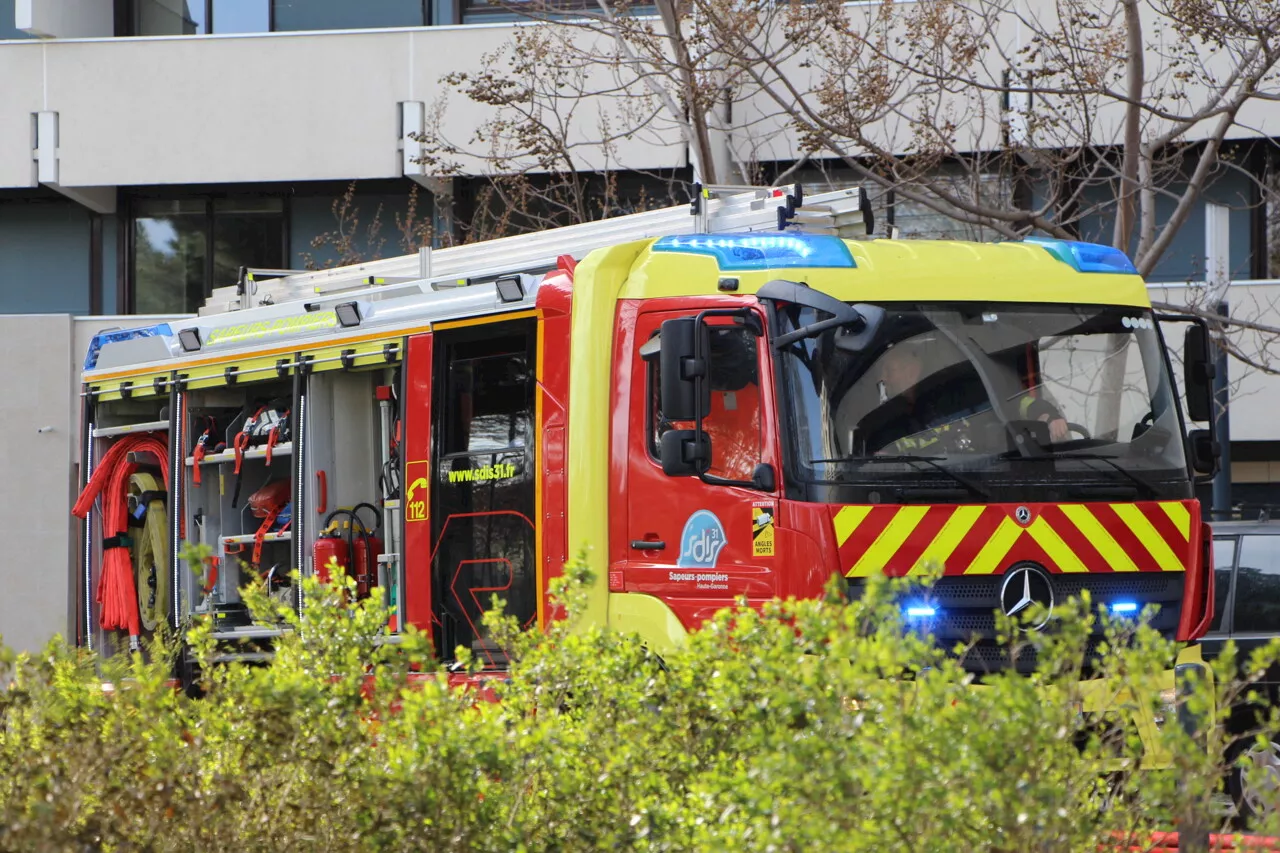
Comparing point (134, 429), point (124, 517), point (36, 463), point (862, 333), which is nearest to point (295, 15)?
point (36, 463)

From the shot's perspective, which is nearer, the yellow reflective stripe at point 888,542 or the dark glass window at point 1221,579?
the yellow reflective stripe at point 888,542

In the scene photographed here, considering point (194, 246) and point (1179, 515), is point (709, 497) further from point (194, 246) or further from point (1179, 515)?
point (194, 246)

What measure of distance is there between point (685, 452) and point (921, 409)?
42.4 inches

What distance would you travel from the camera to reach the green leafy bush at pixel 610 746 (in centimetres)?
378

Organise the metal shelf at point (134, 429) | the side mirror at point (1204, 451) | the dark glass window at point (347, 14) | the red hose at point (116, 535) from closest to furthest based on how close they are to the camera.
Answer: the side mirror at point (1204, 451), the metal shelf at point (134, 429), the red hose at point (116, 535), the dark glass window at point (347, 14)

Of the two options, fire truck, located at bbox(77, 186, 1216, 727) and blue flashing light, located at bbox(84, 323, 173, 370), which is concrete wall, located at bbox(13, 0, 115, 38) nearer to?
blue flashing light, located at bbox(84, 323, 173, 370)

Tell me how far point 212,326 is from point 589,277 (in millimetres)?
4034

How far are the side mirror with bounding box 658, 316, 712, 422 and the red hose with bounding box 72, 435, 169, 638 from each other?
17.7ft

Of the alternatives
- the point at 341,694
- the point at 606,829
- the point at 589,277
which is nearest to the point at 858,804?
the point at 606,829

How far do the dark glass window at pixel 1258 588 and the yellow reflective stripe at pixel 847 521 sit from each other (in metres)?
2.99

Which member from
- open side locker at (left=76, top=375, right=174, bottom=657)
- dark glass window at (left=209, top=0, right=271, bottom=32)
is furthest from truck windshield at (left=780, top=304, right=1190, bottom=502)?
dark glass window at (left=209, top=0, right=271, bottom=32)

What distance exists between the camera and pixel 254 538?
10.4 m

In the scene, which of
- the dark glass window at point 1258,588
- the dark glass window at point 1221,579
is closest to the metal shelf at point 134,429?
the dark glass window at point 1221,579

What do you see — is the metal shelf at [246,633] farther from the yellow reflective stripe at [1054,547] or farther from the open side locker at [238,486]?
the yellow reflective stripe at [1054,547]
